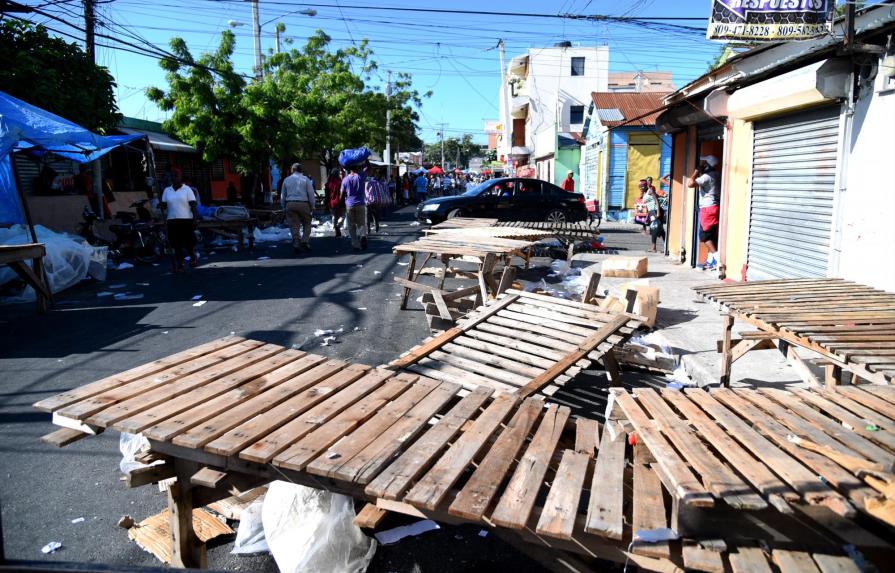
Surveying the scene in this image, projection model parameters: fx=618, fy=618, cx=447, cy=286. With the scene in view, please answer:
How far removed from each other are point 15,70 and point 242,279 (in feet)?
20.2

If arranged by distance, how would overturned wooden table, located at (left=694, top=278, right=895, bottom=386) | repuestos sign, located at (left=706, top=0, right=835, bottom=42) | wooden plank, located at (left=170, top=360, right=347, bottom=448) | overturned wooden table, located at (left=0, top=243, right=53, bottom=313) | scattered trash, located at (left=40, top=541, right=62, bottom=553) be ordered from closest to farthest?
wooden plank, located at (left=170, top=360, right=347, bottom=448), scattered trash, located at (left=40, top=541, right=62, bottom=553), overturned wooden table, located at (left=694, top=278, right=895, bottom=386), repuestos sign, located at (left=706, top=0, right=835, bottom=42), overturned wooden table, located at (left=0, top=243, right=53, bottom=313)

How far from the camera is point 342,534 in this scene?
2865 millimetres

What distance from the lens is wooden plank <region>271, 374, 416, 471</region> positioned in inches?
93.9

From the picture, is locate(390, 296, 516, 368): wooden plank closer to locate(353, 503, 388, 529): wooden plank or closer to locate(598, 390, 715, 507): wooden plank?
locate(353, 503, 388, 529): wooden plank

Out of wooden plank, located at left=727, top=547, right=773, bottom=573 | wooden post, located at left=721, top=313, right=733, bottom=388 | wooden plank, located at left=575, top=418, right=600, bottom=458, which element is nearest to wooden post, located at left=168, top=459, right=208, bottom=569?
wooden plank, located at left=575, top=418, right=600, bottom=458

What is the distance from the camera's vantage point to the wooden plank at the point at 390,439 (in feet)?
7.53

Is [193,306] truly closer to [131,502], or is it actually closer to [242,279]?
[242,279]

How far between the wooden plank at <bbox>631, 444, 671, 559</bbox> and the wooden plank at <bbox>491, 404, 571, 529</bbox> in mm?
342

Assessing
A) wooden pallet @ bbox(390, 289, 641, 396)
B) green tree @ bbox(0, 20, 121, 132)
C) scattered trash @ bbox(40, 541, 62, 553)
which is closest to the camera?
scattered trash @ bbox(40, 541, 62, 553)

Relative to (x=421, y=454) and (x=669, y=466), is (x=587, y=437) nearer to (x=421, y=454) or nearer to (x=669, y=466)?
(x=669, y=466)

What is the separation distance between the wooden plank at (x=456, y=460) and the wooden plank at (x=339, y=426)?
458 mm

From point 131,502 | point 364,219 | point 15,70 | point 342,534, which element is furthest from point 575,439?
point 15,70

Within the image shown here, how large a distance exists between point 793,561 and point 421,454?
4.30 feet

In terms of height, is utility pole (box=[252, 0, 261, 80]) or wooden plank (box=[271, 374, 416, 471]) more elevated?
utility pole (box=[252, 0, 261, 80])
